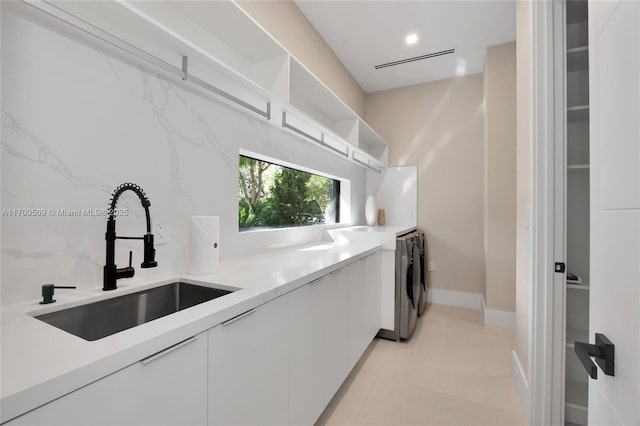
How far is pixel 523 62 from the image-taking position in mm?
1797

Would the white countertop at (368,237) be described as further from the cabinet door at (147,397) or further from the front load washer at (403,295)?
the cabinet door at (147,397)

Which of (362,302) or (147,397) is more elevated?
(147,397)

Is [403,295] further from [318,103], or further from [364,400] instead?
[318,103]

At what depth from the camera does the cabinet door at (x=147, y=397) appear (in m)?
0.53

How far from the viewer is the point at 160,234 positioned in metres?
1.31

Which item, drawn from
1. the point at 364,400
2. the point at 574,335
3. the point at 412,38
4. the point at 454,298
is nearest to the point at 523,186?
the point at 574,335

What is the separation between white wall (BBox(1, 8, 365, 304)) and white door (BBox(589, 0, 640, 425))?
4.77 ft

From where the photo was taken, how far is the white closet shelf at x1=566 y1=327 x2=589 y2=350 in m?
1.59

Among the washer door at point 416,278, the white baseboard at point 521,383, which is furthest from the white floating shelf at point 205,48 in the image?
the white baseboard at point 521,383

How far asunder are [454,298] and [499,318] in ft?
2.24

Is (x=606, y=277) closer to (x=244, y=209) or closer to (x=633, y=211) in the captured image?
(x=633, y=211)

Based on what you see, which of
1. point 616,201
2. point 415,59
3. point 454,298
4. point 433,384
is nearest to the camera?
point 616,201

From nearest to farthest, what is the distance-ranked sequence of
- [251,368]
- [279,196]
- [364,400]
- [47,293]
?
[47,293] < [251,368] < [364,400] < [279,196]

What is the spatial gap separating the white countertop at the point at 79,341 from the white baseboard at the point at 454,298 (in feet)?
9.91
